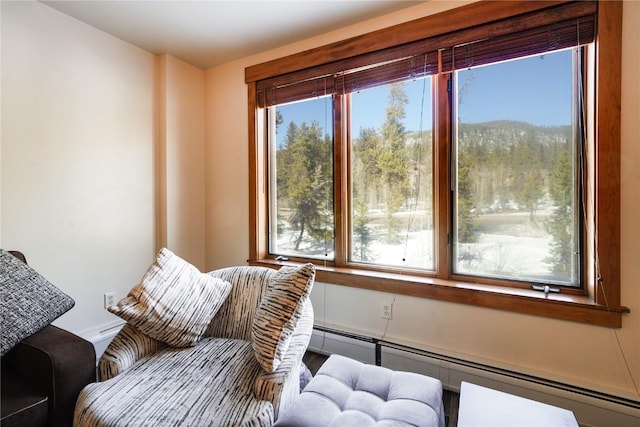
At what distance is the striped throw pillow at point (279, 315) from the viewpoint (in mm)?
1308

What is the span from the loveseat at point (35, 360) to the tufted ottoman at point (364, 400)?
92 centimetres

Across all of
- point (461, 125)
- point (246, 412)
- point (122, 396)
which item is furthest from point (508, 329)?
point (122, 396)

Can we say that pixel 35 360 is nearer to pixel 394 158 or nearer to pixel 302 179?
pixel 302 179

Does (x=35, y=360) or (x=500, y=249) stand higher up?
(x=500, y=249)

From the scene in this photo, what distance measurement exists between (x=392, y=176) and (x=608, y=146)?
1.16m

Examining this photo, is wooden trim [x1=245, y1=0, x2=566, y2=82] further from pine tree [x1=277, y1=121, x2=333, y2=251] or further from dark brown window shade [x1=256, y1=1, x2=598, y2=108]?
pine tree [x1=277, y1=121, x2=333, y2=251]

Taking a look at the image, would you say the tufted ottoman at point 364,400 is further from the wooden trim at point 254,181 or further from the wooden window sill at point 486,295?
the wooden trim at point 254,181

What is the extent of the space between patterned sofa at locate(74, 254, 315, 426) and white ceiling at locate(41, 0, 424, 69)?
1785mm

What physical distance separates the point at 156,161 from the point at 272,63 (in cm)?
135

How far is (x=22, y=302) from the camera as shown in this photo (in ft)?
4.66

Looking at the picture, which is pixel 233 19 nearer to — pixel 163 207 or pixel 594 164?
pixel 163 207

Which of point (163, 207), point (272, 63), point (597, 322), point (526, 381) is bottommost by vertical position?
point (526, 381)

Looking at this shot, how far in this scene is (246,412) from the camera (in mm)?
1148

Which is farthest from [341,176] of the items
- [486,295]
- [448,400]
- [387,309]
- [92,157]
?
[92,157]
